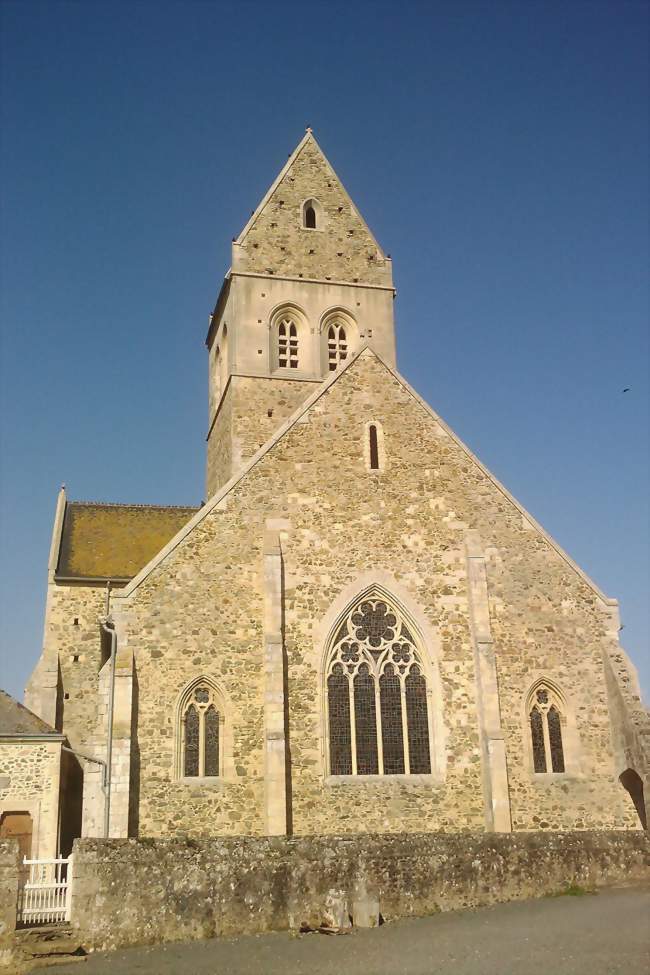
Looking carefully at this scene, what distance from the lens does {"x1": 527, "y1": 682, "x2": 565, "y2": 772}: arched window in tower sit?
19156 mm

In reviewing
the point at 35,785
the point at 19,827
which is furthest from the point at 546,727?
the point at 19,827

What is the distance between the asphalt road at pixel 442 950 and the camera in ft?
33.6

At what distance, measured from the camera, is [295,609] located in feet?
62.2

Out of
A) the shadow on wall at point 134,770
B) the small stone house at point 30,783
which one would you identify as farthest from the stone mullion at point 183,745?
the small stone house at point 30,783

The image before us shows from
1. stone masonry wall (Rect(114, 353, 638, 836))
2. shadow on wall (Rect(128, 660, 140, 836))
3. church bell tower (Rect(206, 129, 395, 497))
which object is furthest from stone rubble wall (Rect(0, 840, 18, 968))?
church bell tower (Rect(206, 129, 395, 497))

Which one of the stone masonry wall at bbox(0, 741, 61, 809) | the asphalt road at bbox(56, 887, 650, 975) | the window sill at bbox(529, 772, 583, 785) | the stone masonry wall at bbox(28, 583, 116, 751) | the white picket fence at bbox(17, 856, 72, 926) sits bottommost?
the asphalt road at bbox(56, 887, 650, 975)

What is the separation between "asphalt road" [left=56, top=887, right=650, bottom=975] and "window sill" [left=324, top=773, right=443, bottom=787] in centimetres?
518

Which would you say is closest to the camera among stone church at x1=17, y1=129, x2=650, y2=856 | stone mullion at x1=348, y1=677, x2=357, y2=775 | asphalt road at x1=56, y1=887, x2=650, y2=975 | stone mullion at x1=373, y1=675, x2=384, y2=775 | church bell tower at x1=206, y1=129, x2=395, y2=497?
asphalt road at x1=56, y1=887, x2=650, y2=975

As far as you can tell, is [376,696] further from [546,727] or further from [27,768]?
[27,768]

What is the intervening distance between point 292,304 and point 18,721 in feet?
51.3

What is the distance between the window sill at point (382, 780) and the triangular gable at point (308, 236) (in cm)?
1708

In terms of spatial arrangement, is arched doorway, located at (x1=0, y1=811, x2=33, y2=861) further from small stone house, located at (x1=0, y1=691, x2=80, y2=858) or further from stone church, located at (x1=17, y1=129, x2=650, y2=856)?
stone church, located at (x1=17, y1=129, x2=650, y2=856)

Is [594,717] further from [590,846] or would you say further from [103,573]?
[103,573]

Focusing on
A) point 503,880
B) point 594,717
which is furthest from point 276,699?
point 594,717
